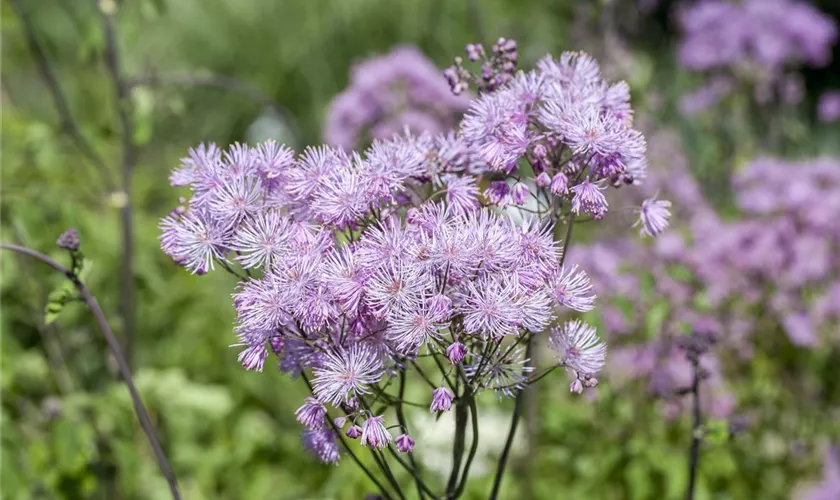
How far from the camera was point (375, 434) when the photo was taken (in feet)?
4.51

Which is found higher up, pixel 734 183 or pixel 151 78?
pixel 734 183

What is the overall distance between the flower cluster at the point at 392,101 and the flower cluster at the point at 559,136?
1837 mm

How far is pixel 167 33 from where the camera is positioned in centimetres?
815

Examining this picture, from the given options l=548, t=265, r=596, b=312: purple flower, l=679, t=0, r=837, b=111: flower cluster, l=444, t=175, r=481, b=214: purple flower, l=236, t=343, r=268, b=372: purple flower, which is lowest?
l=236, t=343, r=268, b=372: purple flower

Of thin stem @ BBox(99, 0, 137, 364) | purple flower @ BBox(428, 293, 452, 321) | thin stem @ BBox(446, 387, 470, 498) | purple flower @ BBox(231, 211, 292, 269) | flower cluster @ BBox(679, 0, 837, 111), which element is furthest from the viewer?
flower cluster @ BBox(679, 0, 837, 111)

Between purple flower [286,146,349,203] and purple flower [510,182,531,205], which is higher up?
purple flower [510,182,531,205]

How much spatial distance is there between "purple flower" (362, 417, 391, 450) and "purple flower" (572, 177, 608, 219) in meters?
0.47

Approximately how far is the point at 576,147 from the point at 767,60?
3.14 meters

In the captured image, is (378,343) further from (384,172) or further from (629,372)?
(629,372)

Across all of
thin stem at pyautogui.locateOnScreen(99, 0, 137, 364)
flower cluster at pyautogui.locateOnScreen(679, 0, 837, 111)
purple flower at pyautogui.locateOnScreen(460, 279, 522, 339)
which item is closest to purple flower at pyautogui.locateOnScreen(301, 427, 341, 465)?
purple flower at pyautogui.locateOnScreen(460, 279, 522, 339)

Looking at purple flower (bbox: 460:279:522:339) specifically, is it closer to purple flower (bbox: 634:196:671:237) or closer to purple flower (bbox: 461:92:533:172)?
purple flower (bbox: 461:92:533:172)

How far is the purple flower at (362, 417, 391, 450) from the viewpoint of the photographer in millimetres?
1370

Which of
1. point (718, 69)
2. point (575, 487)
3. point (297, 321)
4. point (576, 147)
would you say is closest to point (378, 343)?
point (297, 321)

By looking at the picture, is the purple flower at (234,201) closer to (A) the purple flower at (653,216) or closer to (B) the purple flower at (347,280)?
(B) the purple flower at (347,280)
